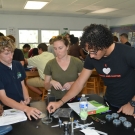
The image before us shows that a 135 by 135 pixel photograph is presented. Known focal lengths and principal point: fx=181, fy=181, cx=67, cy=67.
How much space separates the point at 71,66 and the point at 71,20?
6793 millimetres

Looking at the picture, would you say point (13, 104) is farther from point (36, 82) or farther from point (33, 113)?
point (36, 82)

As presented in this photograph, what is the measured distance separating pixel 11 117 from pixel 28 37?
23.4 ft

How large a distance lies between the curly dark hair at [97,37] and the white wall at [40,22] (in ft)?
22.5

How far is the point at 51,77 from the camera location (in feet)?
6.95

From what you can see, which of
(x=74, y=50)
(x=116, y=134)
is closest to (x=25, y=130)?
(x=116, y=134)

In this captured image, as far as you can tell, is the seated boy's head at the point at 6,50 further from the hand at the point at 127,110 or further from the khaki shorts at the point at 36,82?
the khaki shorts at the point at 36,82

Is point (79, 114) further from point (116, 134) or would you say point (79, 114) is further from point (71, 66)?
point (71, 66)

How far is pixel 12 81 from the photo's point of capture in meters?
1.70

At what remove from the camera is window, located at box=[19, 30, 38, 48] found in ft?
26.2

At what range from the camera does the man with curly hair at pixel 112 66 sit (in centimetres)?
132

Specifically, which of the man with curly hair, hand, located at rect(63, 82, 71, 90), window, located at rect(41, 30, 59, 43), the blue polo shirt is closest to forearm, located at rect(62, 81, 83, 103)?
the man with curly hair

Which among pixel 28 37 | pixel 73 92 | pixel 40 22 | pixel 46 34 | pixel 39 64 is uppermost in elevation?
pixel 40 22

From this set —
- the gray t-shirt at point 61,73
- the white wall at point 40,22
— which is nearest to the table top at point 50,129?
the gray t-shirt at point 61,73

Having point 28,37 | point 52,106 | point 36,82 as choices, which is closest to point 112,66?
point 52,106
